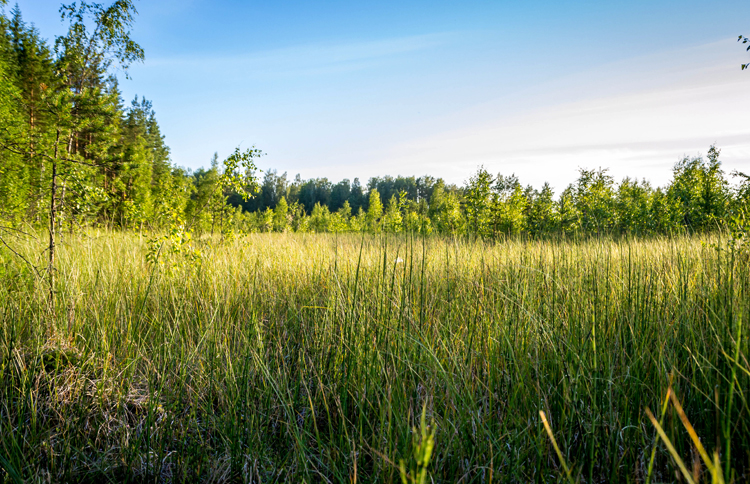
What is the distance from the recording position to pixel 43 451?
56.3 inches

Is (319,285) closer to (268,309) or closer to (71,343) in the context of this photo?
(268,309)

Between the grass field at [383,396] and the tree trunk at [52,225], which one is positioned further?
the tree trunk at [52,225]

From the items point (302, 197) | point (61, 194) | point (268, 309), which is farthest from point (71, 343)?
point (302, 197)

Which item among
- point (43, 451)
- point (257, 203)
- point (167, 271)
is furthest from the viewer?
point (257, 203)

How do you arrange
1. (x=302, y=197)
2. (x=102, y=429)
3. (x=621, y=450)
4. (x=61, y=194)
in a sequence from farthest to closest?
1. (x=302, y=197)
2. (x=61, y=194)
3. (x=102, y=429)
4. (x=621, y=450)

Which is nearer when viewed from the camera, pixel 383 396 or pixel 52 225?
pixel 383 396

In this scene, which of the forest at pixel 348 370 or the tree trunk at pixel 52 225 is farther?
the tree trunk at pixel 52 225

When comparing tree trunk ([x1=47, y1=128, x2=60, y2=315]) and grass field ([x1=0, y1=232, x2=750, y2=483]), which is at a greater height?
tree trunk ([x1=47, y1=128, x2=60, y2=315])

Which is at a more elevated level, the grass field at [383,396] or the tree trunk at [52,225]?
the tree trunk at [52,225]

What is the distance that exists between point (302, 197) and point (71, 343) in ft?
220

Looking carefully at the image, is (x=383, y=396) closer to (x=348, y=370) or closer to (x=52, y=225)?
(x=348, y=370)

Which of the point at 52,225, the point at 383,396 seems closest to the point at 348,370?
Result: the point at 383,396

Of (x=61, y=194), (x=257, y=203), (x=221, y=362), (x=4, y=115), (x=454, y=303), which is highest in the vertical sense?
(x=257, y=203)

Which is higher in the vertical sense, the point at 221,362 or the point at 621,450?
the point at 221,362
